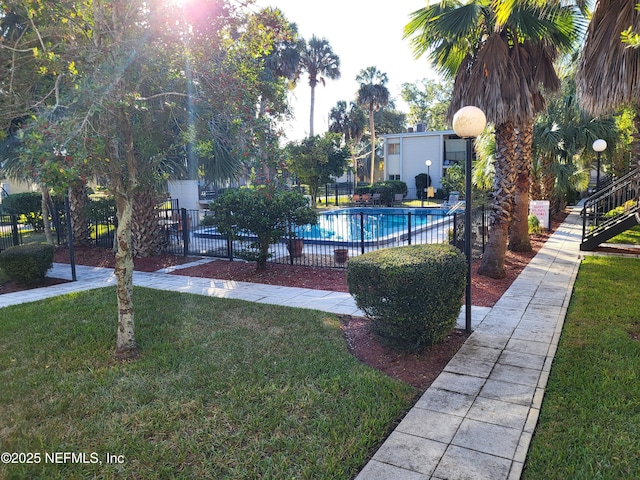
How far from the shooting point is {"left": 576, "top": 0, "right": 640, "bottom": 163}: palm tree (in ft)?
18.8

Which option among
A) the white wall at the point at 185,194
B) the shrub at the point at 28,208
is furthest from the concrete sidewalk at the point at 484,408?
the shrub at the point at 28,208

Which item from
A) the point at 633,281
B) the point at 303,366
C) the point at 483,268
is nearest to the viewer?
the point at 303,366

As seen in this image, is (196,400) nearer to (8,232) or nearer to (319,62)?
(8,232)

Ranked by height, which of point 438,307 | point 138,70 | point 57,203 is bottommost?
point 438,307

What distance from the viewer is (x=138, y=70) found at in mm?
4730

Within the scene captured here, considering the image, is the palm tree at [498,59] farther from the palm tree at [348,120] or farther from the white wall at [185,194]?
the palm tree at [348,120]

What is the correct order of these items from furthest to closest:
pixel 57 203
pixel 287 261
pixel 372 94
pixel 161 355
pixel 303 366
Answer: pixel 372 94
pixel 57 203
pixel 287 261
pixel 161 355
pixel 303 366

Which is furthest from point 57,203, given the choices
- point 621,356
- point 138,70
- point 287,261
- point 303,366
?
point 621,356

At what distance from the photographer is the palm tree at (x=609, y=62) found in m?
5.74

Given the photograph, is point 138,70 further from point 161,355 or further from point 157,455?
point 157,455

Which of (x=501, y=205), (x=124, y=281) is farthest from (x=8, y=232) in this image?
(x=501, y=205)

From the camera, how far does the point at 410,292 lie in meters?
4.43

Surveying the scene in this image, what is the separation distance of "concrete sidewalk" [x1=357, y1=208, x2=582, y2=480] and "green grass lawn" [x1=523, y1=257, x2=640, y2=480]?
4.8 inches

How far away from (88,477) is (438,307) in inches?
134
